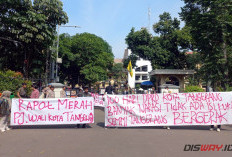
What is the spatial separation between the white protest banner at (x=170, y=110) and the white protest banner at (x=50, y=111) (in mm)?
942

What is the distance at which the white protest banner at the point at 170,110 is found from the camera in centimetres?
848

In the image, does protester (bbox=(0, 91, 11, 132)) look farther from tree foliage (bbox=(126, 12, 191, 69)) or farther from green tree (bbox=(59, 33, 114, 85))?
green tree (bbox=(59, 33, 114, 85))

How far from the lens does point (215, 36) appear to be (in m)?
18.2

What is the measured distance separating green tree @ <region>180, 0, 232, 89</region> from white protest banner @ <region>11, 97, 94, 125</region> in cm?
1328

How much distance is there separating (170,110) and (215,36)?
480 inches

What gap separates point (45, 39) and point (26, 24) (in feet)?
7.00

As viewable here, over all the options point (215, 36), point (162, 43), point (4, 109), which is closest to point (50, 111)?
point (4, 109)
